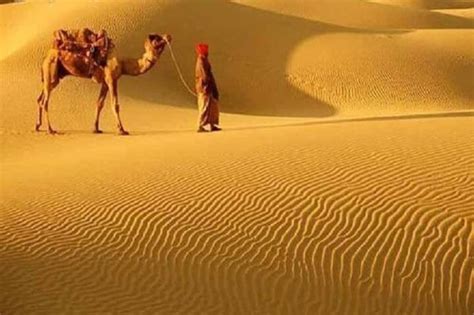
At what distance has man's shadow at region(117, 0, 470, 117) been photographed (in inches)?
1078

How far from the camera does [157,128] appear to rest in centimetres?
2000

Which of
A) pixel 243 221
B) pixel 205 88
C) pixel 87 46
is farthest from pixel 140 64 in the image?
pixel 243 221

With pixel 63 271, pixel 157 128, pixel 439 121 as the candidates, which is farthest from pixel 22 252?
pixel 157 128

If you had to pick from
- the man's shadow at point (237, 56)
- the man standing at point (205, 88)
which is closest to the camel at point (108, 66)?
the man standing at point (205, 88)

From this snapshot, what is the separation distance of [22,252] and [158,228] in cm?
146

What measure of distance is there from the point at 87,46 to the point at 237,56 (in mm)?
15036

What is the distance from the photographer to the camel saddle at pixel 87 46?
1714cm

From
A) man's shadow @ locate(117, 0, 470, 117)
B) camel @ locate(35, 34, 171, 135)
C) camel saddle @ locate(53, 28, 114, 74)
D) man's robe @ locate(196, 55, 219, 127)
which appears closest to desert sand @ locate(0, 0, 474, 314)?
man's robe @ locate(196, 55, 219, 127)

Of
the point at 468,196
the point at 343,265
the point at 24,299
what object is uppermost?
the point at 468,196

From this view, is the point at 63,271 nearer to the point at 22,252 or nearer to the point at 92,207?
the point at 22,252

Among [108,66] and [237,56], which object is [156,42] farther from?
[237,56]

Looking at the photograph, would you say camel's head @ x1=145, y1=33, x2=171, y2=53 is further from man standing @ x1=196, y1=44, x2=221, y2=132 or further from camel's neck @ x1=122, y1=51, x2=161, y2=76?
man standing @ x1=196, y1=44, x2=221, y2=132

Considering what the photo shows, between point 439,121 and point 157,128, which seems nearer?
point 439,121

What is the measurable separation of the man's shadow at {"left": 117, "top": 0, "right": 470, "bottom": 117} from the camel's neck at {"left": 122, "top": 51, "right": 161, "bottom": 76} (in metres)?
7.42
